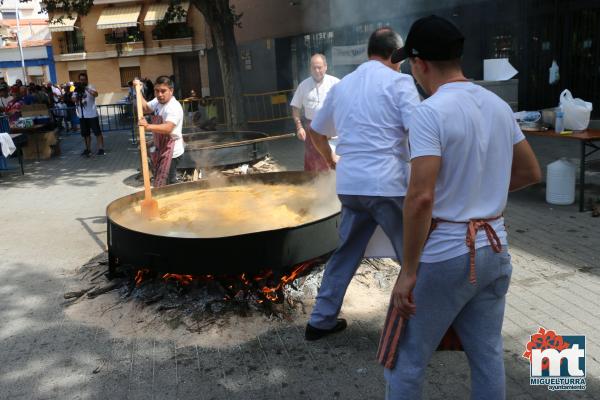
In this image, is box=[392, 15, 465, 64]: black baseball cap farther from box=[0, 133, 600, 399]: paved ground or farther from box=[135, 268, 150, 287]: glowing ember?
box=[135, 268, 150, 287]: glowing ember

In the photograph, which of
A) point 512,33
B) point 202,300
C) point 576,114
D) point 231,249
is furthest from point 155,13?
point 231,249

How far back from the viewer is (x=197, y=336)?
364cm

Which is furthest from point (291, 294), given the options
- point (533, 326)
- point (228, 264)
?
point (533, 326)

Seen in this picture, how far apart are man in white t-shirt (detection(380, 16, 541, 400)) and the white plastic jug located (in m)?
4.92

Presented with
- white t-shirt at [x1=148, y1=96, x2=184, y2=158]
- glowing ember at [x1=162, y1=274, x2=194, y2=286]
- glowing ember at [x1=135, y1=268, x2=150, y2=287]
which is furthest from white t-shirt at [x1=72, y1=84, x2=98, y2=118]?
glowing ember at [x1=162, y1=274, x2=194, y2=286]

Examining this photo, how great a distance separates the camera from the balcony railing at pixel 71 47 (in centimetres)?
3481

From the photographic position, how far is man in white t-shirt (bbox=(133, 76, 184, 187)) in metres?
5.68

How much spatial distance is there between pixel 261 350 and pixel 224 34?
391 inches

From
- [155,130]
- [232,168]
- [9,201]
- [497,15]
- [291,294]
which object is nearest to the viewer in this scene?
[291,294]

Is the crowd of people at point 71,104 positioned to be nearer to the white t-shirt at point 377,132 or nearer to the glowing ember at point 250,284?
the glowing ember at point 250,284

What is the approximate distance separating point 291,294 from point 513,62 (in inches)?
361

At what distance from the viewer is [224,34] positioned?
471 inches

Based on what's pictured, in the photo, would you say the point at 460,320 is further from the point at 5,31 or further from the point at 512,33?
the point at 5,31

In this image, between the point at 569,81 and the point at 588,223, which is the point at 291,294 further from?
the point at 569,81
